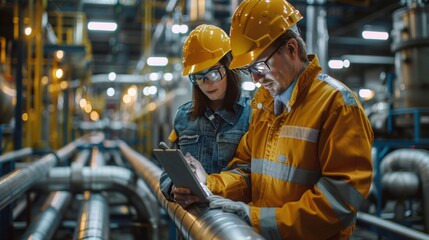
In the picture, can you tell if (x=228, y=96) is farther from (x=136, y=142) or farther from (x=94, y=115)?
(x=94, y=115)

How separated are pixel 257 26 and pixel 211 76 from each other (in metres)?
0.76

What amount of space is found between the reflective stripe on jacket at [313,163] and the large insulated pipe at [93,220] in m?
1.77

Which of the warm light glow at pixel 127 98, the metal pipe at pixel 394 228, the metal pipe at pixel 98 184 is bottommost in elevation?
the metal pipe at pixel 394 228

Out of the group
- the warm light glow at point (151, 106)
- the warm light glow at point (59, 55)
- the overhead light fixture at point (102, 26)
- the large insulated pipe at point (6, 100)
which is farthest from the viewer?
the overhead light fixture at point (102, 26)

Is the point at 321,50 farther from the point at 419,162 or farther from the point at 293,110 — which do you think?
the point at 293,110

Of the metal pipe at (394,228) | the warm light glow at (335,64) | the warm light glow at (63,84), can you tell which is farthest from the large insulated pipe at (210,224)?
the warm light glow at (335,64)

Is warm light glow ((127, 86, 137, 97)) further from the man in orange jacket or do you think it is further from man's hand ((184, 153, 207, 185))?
the man in orange jacket

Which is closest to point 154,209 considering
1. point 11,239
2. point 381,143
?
point 11,239

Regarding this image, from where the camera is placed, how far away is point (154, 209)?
4949 mm

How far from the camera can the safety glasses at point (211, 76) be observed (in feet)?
7.98

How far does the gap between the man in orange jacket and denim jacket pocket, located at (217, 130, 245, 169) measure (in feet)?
1.24

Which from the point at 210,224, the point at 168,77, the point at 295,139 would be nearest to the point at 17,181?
the point at 210,224

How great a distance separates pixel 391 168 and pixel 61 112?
365 inches

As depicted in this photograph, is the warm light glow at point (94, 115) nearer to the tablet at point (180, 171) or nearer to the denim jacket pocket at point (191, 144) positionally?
the denim jacket pocket at point (191, 144)
